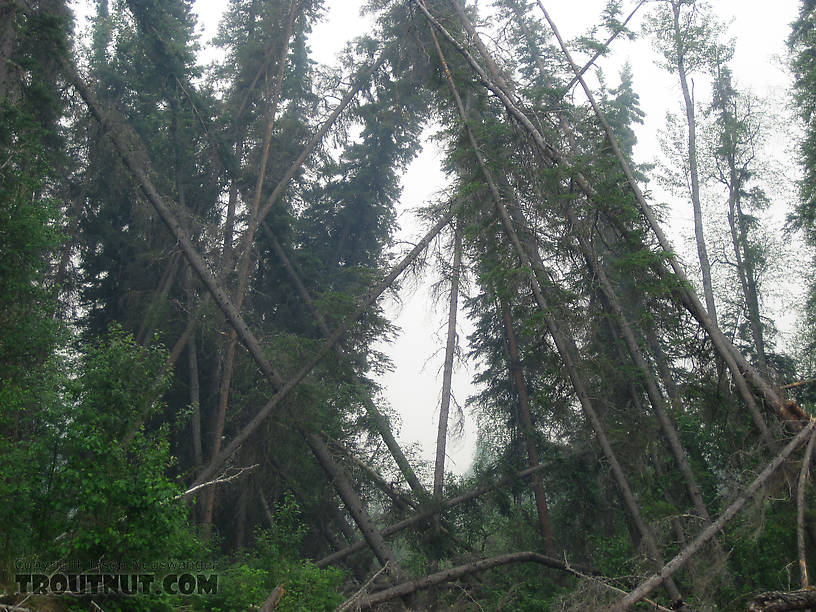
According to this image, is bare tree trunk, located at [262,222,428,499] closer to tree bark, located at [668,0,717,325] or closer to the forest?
the forest

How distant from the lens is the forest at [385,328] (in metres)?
7.66

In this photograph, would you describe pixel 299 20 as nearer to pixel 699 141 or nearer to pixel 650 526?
pixel 699 141

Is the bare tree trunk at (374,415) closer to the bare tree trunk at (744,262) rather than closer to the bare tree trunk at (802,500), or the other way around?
the bare tree trunk at (802,500)

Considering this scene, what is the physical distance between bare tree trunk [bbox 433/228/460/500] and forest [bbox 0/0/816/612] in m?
0.12

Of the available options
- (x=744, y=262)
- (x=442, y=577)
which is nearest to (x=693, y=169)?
(x=744, y=262)

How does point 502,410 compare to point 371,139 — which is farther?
point 371,139

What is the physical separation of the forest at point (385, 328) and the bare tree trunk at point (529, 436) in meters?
0.09

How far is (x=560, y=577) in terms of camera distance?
1317 centimetres

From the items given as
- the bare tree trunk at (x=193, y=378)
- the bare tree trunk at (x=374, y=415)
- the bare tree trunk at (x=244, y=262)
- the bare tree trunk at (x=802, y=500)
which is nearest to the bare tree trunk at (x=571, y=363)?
the bare tree trunk at (x=802, y=500)

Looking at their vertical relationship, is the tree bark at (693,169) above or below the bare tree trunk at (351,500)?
above

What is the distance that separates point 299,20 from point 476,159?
9899 mm

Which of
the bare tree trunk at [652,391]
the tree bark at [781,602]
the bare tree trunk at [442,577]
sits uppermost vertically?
the bare tree trunk at [652,391]

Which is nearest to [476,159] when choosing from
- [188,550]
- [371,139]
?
[188,550]

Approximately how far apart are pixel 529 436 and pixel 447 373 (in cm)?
288
